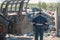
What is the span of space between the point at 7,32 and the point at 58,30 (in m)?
3.28

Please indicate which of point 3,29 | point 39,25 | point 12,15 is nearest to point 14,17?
point 12,15

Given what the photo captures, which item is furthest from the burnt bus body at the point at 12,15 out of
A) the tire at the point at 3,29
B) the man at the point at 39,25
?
the man at the point at 39,25

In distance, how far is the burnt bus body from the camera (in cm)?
506

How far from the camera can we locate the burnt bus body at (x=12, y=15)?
16.6 feet

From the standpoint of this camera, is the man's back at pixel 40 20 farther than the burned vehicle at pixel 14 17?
No

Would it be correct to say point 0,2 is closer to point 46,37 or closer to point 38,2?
point 46,37

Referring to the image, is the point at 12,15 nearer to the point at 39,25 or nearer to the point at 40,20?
the point at 40,20

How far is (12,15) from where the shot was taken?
17.3ft

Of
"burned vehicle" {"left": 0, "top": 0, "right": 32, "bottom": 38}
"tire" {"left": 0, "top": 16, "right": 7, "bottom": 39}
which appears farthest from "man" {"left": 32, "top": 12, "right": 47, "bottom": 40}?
"tire" {"left": 0, "top": 16, "right": 7, "bottom": 39}

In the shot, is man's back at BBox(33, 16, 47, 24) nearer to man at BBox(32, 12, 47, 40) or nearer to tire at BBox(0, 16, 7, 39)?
man at BBox(32, 12, 47, 40)

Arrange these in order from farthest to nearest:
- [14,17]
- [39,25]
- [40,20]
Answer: [14,17] → [40,20] → [39,25]

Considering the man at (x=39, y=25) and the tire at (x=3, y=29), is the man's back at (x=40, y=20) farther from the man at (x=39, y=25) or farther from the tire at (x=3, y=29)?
the tire at (x=3, y=29)

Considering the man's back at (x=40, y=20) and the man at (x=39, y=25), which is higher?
the man's back at (x=40, y=20)

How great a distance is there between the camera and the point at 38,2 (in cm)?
992
